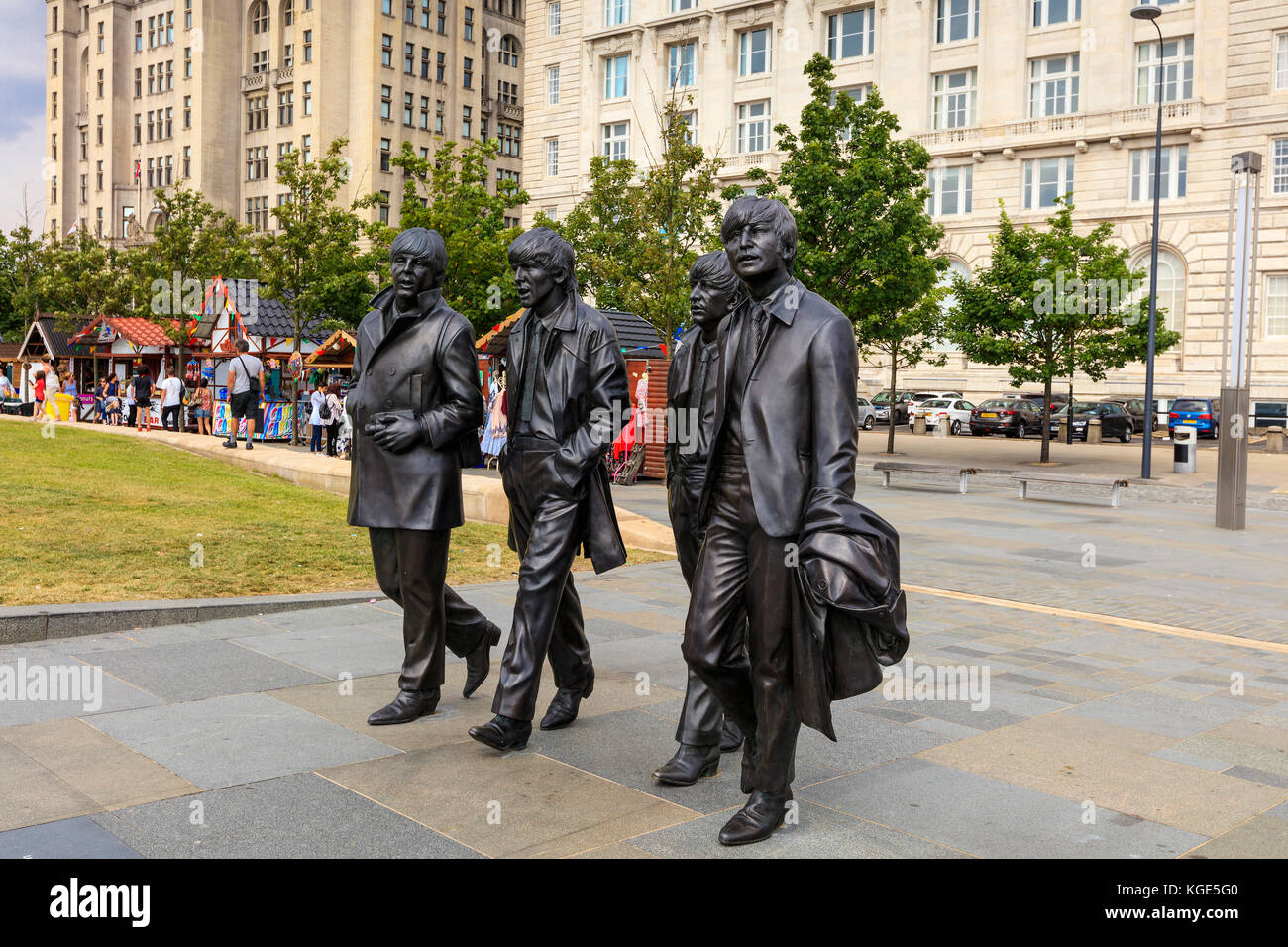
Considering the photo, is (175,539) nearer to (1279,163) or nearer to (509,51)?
(1279,163)

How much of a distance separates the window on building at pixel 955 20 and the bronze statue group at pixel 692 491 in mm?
49355

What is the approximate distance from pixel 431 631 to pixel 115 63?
341 feet

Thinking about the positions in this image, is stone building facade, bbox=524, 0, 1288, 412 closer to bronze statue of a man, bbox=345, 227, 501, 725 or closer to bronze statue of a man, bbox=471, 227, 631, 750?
bronze statue of a man, bbox=471, 227, 631, 750

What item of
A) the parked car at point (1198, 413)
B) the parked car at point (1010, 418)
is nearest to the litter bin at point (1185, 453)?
the parked car at point (1198, 413)

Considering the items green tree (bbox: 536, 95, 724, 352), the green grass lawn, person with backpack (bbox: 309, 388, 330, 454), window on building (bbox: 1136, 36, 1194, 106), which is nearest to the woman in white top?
person with backpack (bbox: 309, 388, 330, 454)

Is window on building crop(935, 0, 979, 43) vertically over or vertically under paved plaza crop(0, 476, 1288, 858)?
over

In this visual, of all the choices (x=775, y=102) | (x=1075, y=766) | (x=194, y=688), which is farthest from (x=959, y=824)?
(x=775, y=102)

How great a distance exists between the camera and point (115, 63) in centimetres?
9538

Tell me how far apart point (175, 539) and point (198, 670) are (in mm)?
4143

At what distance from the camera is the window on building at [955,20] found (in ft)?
163

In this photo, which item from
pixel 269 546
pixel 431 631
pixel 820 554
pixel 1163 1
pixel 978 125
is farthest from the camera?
pixel 978 125

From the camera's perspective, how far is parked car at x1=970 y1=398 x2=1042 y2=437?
4259 cm

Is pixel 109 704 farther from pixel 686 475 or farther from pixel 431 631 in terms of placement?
pixel 686 475

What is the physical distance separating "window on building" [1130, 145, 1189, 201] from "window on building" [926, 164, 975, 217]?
21.2ft
